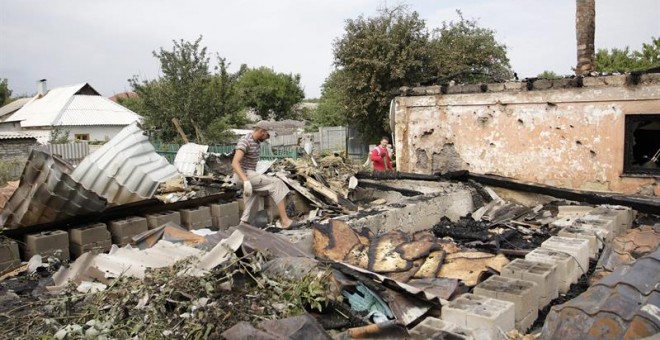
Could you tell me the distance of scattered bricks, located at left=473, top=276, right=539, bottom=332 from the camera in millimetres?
3756

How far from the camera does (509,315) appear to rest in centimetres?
354

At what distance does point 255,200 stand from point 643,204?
595 cm

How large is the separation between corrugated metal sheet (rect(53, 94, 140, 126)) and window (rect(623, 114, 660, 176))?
31.3 meters

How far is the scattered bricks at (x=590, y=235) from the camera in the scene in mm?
5547

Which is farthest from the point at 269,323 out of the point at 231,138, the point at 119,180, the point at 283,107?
the point at 283,107

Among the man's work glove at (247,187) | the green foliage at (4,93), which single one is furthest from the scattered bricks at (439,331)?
the green foliage at (4,93)

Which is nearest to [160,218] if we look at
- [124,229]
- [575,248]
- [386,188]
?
[124,229]

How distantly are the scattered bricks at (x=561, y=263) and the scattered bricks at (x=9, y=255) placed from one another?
5928 millimetres

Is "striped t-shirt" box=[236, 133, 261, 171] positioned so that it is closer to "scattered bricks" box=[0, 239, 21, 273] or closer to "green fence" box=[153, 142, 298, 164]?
"scattered bricks" box=[0, 239, 21, 273]

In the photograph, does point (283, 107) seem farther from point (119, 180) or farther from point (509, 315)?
point (509, 315)

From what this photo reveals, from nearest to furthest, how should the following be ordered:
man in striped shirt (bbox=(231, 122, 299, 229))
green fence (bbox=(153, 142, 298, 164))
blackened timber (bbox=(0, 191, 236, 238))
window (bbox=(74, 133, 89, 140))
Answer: blackened timber (bbox=(0, 191, 236, 238)) < man in striped shirt (bbox=(231, 122, 299, 229)) < green fence (bbox=(153, 142, 298, 164)) < window (bbox=(74, 133, 89, 140))

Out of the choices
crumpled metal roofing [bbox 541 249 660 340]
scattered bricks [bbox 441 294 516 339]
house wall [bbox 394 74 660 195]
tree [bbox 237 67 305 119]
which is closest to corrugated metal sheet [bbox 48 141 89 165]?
house wall [bbox 394 74 660 195]

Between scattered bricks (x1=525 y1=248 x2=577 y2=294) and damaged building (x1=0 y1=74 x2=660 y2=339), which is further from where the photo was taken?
scattered bricks (x1=525 y1=248 x2=577 y2=294)

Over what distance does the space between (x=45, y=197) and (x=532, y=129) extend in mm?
8575
